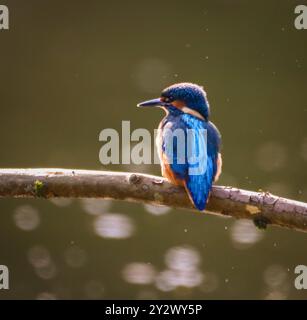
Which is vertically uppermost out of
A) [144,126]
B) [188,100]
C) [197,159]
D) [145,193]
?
[144,126]

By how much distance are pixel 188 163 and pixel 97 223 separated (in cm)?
197

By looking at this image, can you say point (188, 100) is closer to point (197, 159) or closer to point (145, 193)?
point (197, 159)

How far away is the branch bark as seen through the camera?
2.67m

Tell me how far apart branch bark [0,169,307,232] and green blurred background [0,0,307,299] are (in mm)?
1855

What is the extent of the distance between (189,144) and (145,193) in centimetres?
29

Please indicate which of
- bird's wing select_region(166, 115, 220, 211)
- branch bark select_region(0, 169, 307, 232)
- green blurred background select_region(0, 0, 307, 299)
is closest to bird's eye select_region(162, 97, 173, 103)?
bird's wing select_region(166, 115, 220, 211)

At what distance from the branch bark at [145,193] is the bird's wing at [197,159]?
0.05m

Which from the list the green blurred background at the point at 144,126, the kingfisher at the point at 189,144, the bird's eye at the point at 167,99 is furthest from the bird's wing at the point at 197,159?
the green blurred background at the point at 144,126

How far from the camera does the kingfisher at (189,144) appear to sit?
9.12 feet

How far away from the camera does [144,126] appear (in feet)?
15.5

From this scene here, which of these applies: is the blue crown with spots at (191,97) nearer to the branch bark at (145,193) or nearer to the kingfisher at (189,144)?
the kingfisher at (189,144)

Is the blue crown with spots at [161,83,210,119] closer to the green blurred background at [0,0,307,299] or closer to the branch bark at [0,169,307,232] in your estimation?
the branch bark at [0,169,307,232]

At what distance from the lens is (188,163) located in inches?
113

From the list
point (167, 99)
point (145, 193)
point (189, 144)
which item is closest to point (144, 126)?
point (167, 99)
